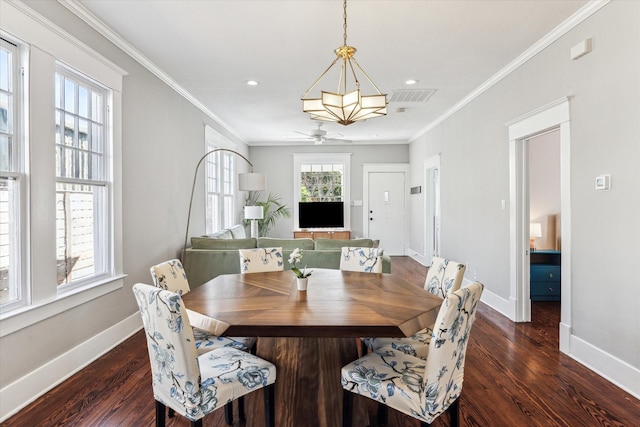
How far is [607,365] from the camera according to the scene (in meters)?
2.49

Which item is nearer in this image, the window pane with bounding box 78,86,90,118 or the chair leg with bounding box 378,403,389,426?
the chair leg with bounding box 378,403,389,426

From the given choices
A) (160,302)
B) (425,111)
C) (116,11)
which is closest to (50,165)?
(116,11)

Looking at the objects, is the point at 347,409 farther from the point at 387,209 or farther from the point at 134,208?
the point at 387,209

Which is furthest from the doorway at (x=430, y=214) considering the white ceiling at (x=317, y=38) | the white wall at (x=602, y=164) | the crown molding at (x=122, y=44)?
the crown molding at (x=122, y=44)

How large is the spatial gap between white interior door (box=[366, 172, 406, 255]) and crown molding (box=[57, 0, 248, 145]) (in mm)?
4554

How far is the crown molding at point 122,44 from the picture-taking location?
2.56m

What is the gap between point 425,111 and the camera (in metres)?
5.51

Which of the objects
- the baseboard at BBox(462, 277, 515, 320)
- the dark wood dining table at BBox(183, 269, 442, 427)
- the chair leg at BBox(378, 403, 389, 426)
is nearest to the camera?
the dark wood dining table at BBox(183, 269, 442, 427)

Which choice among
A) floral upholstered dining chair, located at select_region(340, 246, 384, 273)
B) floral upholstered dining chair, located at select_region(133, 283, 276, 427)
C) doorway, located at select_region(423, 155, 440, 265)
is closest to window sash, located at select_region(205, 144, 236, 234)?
floral upholstered dining chair, located at select_region(340, 246, 384, 273)

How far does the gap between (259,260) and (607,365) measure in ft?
9.03

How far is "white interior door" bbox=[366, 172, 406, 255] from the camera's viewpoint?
26.9ft

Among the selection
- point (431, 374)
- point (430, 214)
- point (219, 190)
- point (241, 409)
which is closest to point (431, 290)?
point (431, 374)

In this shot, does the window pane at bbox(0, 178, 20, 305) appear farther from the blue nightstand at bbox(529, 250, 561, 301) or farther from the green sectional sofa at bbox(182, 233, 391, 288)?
the blue nightstand at bbox(529, 250, 561, 301)

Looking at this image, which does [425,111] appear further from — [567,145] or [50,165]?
[50,165]
